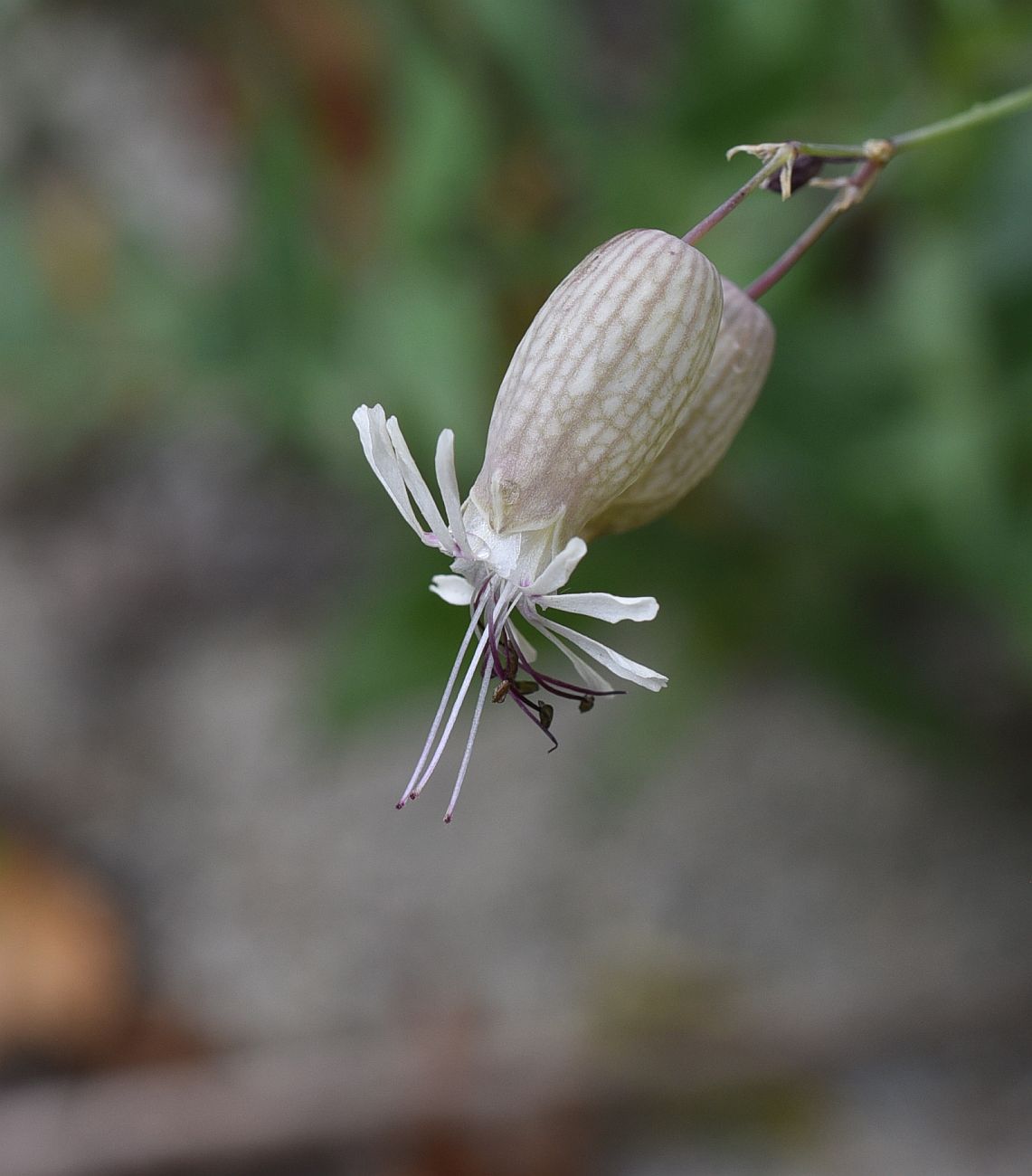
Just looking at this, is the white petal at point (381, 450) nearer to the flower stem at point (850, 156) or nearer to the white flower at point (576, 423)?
the white flower at point (576, 423)

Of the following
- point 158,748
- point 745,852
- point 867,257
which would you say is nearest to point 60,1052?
point 158,748

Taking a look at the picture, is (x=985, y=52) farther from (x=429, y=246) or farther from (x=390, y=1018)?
(x=390, y=1018)

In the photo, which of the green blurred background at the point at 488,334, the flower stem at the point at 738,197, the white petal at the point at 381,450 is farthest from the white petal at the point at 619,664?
the green blurred background at the point at 488,334

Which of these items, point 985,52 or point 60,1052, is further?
point 60,1052

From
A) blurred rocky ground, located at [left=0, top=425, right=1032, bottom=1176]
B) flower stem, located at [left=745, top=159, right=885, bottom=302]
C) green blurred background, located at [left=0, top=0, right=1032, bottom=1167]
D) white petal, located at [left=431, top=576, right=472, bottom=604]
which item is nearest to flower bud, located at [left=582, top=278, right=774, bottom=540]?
flower stem, located at [left=745, top=159, right=885, bottom=302]

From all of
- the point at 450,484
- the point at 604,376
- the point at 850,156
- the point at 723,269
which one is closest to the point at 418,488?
the point at 450,484

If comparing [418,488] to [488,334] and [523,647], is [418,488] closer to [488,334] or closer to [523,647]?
[523,647]

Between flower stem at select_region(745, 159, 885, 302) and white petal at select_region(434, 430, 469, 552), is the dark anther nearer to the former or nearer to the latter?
flower stem at select_region(745, 159, 885, 302)
